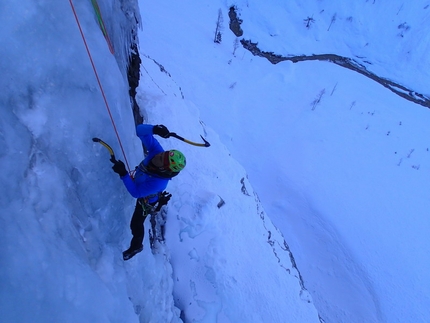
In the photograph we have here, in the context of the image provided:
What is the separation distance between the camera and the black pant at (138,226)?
3438mm

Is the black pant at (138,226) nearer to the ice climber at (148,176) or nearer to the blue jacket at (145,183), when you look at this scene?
the ice climber at (148,176)

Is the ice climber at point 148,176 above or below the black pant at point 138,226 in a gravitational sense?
above

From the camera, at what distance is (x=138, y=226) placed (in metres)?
3.50

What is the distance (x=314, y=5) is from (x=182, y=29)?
41.0 feet

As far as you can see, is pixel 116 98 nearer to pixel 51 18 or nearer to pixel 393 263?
pixel 51 18

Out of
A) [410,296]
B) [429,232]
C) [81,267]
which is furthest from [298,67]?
[81,267]

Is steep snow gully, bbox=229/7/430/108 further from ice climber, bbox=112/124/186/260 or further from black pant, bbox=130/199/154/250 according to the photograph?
black pant, bbox=130/199/154/250

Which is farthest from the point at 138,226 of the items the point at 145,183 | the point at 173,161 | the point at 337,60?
the point at 337,60

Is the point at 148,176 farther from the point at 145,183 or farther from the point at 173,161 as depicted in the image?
the point at 173,161

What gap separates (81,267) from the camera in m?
2.50

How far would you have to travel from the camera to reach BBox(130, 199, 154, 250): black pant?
11.3ft

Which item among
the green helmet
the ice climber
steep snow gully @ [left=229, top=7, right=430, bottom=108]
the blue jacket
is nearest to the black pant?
the ice climber

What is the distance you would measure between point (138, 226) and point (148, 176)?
746 mm

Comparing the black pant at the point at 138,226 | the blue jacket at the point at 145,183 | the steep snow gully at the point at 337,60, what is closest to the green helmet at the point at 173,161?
the blue jacket at the point at 145,183
